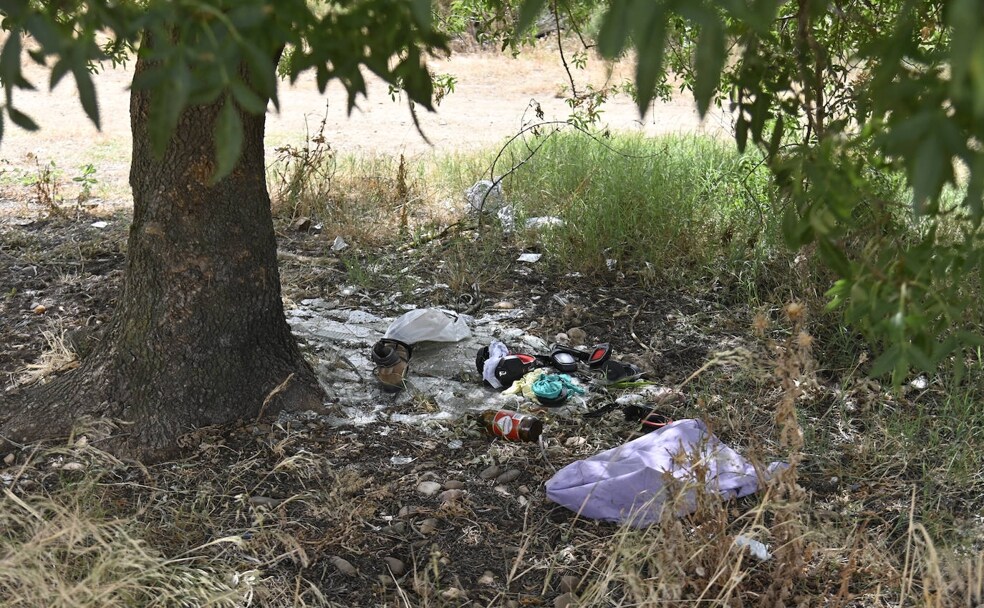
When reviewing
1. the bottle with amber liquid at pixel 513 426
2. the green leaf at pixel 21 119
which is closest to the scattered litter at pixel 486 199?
the bottle with amber liquid at pixel 513 426

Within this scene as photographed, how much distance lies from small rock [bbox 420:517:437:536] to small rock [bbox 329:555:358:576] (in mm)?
227

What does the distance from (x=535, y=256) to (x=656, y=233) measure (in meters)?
0.62

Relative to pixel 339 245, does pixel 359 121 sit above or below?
above

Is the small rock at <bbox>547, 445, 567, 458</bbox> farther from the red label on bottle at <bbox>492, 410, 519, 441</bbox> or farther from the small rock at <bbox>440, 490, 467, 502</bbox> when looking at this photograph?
the small rock at <bbox>440, 490, 467, 502</bbox>

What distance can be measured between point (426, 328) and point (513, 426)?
786mm

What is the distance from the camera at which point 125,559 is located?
184cm

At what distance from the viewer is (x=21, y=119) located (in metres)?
1.04

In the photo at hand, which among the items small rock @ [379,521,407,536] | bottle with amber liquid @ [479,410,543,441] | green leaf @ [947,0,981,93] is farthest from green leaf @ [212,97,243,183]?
bottle with amber liquid @ [479,410,543,441]

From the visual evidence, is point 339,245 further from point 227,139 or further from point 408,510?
point 227,139

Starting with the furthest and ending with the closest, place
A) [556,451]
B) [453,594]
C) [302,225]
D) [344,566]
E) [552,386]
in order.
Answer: [302,225]
[552,386]
[556,451]
[344,566]
[453,594]

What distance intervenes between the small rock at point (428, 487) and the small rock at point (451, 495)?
0.04 metres

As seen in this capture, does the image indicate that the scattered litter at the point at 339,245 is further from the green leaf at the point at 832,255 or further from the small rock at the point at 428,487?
the green leaf at the point at 832,255

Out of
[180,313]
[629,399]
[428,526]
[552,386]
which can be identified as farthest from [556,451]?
[180,313]

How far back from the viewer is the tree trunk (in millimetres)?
2623
